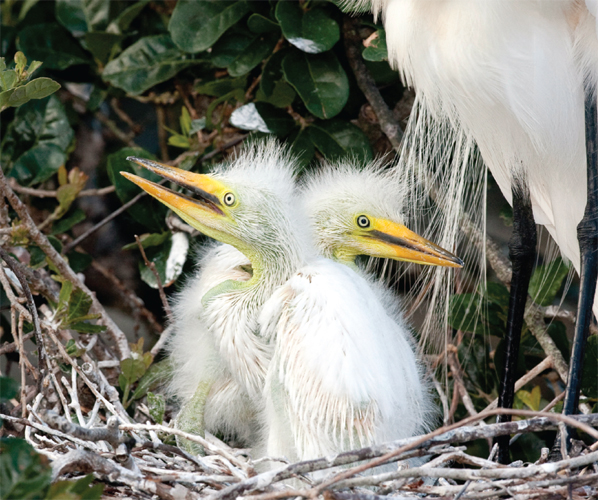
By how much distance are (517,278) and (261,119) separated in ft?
2.12

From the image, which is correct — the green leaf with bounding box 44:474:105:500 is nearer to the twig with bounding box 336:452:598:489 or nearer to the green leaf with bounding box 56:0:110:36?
the twig with bounding box 336:452:598:489

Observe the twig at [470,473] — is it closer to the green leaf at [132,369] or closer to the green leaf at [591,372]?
the green leaf at [591,372]

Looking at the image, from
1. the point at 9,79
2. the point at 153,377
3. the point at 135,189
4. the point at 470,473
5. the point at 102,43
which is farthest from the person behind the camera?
the point at 102,43

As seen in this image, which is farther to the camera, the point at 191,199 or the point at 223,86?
the point at 223,86

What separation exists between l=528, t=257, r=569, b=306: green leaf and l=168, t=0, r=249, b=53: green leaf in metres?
0.87

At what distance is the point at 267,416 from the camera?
119 centimetres

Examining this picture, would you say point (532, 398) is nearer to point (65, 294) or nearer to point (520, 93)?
point (520, 93)

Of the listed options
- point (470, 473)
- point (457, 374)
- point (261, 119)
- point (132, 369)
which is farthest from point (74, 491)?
point (261, 119)

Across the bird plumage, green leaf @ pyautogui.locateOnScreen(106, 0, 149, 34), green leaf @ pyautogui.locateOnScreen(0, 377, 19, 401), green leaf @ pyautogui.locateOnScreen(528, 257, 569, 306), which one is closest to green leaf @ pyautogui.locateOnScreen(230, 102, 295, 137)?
the bird plumage

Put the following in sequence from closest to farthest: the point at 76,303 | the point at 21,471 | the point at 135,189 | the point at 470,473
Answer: the point at 21,471
the point at 470,473
the point at 76,303
the point at 135,189

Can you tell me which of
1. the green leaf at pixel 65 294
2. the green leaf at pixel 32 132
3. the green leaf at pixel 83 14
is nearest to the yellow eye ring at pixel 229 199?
the green leaf at pixel 65 294

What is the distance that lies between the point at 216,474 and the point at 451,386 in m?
0.77

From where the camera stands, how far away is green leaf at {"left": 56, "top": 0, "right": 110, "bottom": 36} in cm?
187

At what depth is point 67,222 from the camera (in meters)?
1.68
